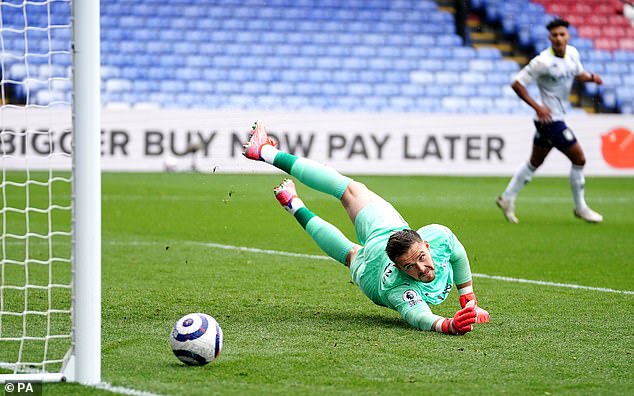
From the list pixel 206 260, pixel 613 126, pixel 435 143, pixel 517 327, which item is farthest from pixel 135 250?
pixel 613 126

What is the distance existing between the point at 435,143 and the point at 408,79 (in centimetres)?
275

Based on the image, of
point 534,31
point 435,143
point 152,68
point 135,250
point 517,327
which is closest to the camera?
point 517,327

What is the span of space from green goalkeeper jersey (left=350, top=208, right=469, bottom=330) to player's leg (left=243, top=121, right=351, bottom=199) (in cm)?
43

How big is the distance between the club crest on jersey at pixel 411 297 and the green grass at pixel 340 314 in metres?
0.17

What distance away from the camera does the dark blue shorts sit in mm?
11289

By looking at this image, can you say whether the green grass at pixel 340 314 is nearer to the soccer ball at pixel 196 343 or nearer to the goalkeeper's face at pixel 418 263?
the soccer ball at pixel 196 343

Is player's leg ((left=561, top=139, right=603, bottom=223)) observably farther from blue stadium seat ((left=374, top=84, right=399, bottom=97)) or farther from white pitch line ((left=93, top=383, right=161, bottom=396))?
blue stadium seat ((left=374, top=84, right=399, bottom=97))

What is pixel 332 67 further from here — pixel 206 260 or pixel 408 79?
pixel 206 260

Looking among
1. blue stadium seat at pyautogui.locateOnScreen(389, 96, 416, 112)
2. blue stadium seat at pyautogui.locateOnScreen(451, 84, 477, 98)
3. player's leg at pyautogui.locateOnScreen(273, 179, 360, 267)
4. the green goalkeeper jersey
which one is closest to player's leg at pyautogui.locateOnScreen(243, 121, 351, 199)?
player's leg at pyautogui.locateOnScreen(273, 179, 360, 267)

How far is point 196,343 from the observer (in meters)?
4.37

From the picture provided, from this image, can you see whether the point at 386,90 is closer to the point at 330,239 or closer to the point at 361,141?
the point at 361,141

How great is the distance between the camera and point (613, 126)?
69.8ft

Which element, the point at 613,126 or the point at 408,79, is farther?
the point at 408,79

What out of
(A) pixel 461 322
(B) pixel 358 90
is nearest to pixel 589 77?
(A) pixel 461 322
